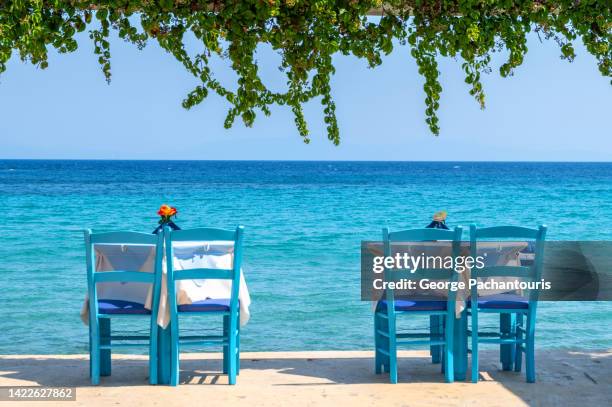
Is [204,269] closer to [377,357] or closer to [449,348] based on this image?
[377,357]

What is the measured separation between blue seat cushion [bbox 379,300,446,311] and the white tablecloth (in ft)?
2.72

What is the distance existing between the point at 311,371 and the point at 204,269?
100 centimetres

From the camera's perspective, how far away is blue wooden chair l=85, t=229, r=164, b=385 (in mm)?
4633

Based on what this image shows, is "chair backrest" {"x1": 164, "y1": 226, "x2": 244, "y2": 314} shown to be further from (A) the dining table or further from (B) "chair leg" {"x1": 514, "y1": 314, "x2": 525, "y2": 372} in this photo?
(B) "chair leg" {"x1": 514, "y1": 314, "x2": 525, "y2": 372}

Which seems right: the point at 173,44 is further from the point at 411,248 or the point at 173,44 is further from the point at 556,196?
the point at 556,196

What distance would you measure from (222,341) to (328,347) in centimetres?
250

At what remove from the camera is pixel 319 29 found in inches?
185

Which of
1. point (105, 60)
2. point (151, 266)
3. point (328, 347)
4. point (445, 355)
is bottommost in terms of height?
point (328, 347)

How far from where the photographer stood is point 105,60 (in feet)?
17.3

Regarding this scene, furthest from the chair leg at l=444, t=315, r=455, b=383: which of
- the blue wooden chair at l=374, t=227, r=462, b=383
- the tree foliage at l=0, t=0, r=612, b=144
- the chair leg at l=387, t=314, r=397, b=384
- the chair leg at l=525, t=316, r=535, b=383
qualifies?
the tree foliage at l=0, t=0, r=612, b=144

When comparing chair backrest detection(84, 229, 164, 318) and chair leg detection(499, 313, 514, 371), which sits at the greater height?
chair backrest detection(84, 229, 164, 318)

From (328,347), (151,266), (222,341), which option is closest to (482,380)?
(222,341)

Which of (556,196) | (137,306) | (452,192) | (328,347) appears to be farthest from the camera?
(452,192)

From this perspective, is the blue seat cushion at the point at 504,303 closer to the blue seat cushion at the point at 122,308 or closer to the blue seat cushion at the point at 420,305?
the blue seat cushion at the point at 420,305
